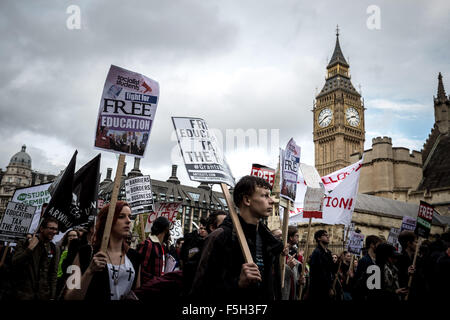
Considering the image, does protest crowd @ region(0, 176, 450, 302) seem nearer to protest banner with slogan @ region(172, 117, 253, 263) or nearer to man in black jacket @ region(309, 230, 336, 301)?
man in black jacket @ region(309, 230, 336, 301)

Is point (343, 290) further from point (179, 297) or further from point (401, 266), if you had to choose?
point (179, 297)

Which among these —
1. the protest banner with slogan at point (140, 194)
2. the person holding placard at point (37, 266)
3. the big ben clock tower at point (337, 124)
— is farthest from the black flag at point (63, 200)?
the big ben clock tower at point (337, 124)

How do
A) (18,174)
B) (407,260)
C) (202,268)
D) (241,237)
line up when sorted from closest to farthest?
(202,268) < (241,237) < (407,260) < (18,174)

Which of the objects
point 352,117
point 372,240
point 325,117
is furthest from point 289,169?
point 352,117

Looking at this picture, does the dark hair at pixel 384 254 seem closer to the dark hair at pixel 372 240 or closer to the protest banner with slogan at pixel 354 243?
the dark hair at pixel 372 240

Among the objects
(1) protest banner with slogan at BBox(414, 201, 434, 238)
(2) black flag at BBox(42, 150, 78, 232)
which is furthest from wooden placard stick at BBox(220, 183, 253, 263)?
(1) protest banner with slogan at BBox(414, 201, 434, 238)

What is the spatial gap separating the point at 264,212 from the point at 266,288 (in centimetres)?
62

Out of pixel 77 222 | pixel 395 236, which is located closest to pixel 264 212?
pixel 77 222

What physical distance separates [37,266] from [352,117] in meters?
93.5

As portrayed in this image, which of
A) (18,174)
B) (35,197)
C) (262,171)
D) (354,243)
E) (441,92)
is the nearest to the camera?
(262,171)

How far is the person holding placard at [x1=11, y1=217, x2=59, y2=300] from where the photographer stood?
14.7 feet

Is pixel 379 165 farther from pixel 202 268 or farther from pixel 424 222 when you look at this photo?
pixel 202 268

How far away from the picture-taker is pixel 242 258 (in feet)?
8.77

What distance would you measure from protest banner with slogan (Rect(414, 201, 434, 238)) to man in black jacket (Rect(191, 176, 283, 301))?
5.23 m
